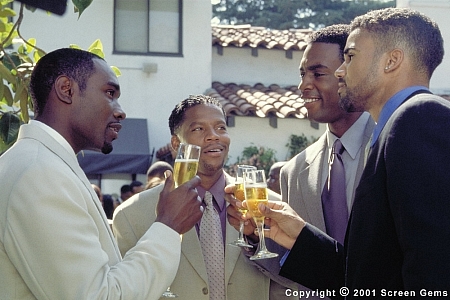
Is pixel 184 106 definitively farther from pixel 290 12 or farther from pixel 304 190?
pixel 290 12

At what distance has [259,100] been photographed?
1678 cm

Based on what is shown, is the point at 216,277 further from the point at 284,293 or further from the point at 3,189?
the point at 3,189

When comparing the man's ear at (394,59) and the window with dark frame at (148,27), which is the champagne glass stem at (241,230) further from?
the window with dark frame at (148,27)

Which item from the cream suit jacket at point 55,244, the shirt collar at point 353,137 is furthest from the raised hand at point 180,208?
the shirt collar at point 353,137

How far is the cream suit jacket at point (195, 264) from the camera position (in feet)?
13.5

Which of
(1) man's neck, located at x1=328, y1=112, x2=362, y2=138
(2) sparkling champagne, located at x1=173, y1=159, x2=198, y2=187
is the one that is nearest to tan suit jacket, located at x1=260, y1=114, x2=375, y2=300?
(1) man's neck, located at x1=328, y1=112, x2=362, y2=138

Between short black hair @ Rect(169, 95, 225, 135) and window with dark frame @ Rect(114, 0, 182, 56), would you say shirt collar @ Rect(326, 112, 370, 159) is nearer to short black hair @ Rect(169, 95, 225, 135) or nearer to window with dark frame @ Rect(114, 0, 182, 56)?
short black hair @ Rect(169, 95, 225, 135)

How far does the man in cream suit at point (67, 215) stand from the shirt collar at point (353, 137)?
151cm

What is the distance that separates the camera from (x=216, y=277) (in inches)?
Answer: 165

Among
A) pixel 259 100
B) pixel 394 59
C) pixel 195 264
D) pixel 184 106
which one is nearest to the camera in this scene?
pixel 394 59

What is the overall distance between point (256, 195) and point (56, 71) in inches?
46.9

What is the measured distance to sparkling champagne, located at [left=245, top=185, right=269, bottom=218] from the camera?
3.80m

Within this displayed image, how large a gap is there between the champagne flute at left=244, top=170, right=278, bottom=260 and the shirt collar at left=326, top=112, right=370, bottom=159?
2.90 ft

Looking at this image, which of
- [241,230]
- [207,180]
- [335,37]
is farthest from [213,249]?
[335,37]
